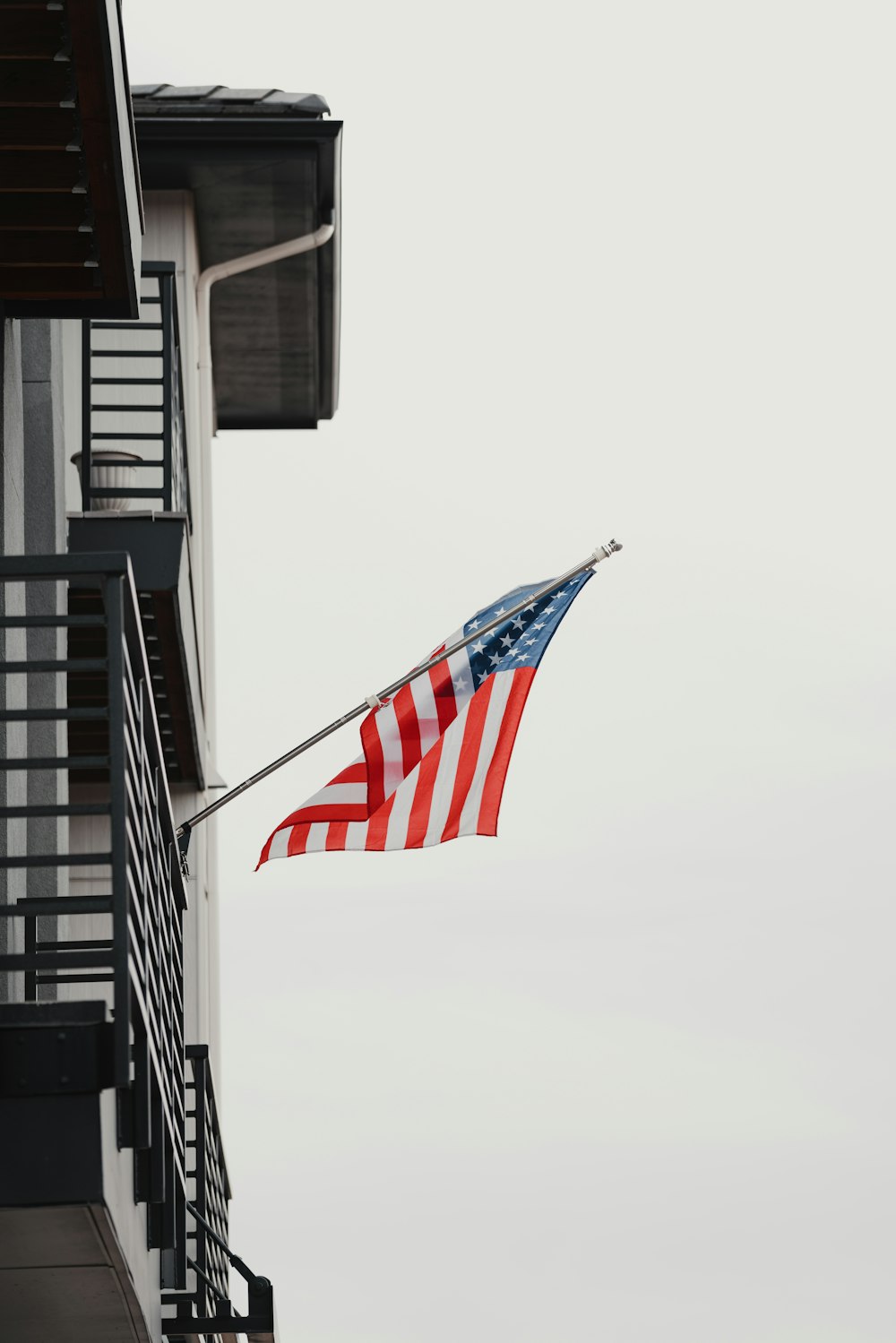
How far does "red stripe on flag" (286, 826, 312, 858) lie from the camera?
13266 millimetres

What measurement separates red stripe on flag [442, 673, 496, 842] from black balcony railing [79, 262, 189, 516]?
8.62ft

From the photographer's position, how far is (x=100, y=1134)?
6262 millimetres

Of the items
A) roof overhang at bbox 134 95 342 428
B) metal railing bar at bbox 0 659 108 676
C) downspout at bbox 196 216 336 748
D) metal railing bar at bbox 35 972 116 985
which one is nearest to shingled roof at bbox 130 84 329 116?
roof overhang at bbox 134 95 342 428

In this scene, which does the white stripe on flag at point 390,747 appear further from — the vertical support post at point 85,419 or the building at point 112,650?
the vertical support post at point 85,419

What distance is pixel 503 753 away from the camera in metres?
13.3

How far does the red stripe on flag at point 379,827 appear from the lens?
1315 cm

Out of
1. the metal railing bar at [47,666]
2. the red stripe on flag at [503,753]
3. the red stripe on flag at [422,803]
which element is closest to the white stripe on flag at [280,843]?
the red stripe on flag at [422,803]

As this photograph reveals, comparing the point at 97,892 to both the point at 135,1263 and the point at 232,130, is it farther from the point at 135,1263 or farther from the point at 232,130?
the point at 135,1263

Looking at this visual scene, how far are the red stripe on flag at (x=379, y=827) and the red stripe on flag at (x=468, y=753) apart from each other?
1.19 feet

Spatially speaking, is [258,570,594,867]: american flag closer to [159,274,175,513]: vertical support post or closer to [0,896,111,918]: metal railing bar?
[159,274,175,513]: vertical support post

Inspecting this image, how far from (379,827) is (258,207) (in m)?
9.65

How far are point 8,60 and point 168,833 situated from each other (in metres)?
3.69

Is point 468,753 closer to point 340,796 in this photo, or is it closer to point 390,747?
point 390,747

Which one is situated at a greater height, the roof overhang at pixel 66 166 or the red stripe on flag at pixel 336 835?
the roof overhang at pixel 66 166
